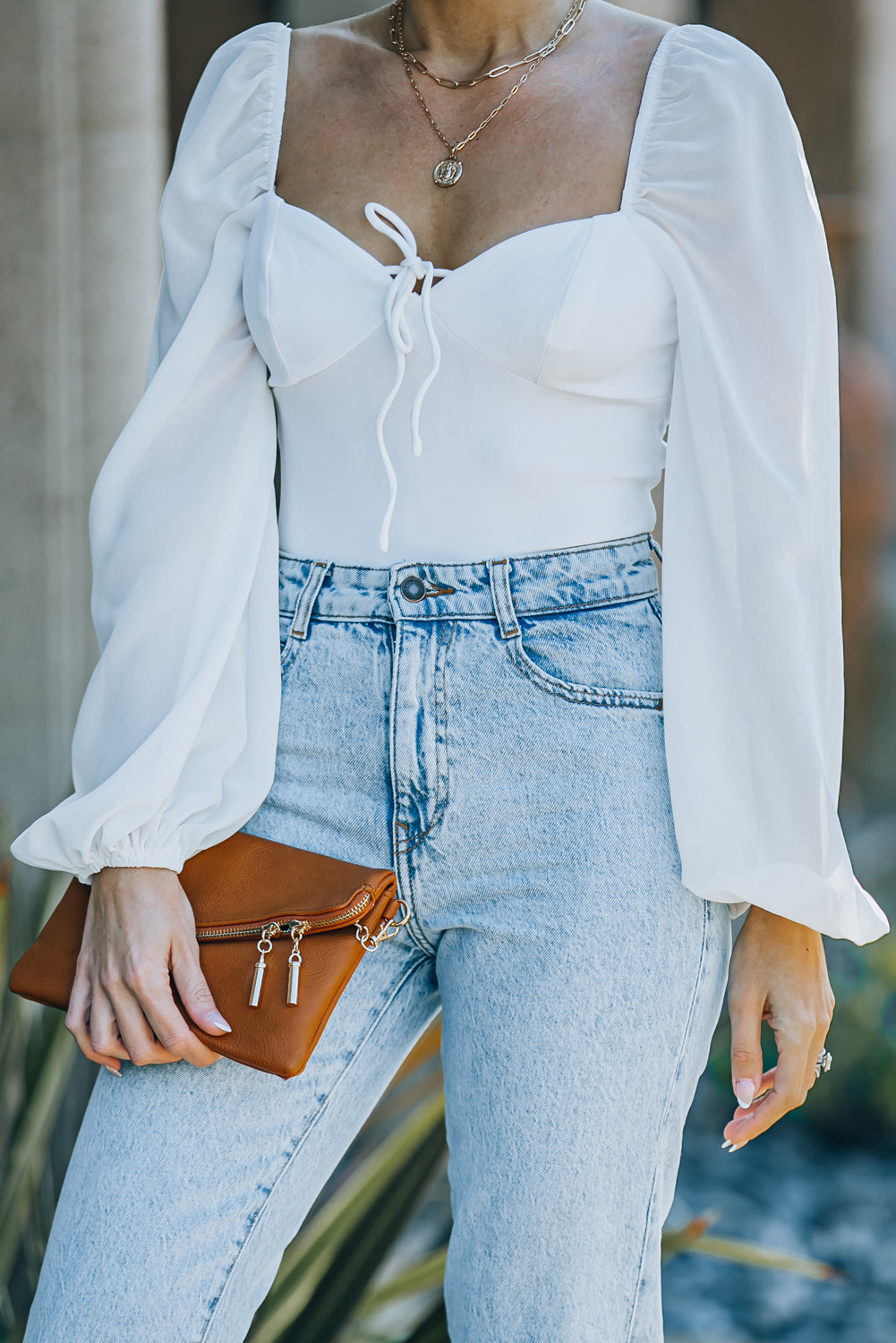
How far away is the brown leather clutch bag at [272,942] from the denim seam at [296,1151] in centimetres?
10

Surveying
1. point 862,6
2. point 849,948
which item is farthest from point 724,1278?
point 862,6

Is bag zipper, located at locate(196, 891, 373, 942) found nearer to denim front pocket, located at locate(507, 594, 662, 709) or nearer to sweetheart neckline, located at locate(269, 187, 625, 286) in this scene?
denim front pocket, located at locate(507, 594, 662, 709)

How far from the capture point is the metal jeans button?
4.40ft

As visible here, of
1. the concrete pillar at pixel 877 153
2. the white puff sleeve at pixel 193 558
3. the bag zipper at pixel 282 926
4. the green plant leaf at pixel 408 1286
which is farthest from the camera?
the concrete pillar at pixel 877 153

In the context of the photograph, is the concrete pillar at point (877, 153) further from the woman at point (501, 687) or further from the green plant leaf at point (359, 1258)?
the green plant leaf at point (359, 1258)

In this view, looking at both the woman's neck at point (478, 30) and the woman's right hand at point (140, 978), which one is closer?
the woman's right hand at point (140, 978)

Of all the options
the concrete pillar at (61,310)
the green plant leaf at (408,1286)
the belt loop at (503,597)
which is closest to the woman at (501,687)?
the belt loop at (503,597)

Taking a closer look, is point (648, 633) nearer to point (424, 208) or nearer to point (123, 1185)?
point (424, 208)

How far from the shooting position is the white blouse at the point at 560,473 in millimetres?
1318

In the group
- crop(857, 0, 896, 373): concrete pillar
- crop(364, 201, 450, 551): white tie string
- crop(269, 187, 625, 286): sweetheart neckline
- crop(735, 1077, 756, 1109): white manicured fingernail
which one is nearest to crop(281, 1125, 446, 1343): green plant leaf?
crop(735, 1077, 756, 1109): white manicured fingernail

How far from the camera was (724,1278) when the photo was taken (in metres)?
3.07

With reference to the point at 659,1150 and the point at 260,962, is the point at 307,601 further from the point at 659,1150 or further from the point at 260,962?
the point at 659,1150

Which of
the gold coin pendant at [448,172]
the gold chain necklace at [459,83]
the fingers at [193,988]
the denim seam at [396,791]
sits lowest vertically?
the fingers at [193,988]

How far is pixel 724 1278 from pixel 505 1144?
213 centimetres
